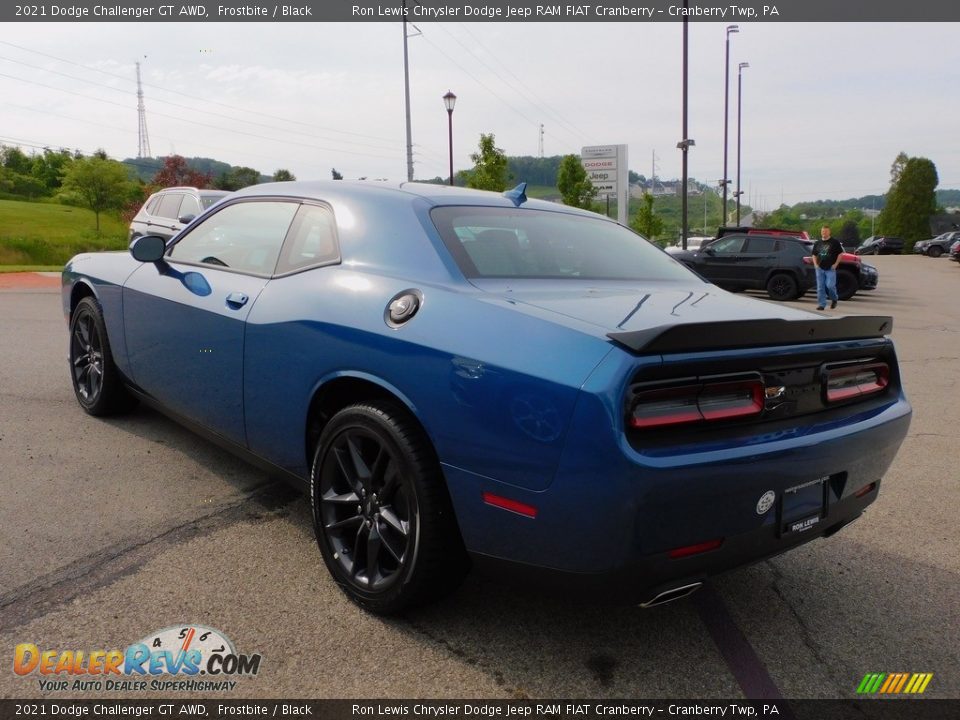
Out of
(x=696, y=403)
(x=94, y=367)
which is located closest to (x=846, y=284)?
(x=94, y=367)

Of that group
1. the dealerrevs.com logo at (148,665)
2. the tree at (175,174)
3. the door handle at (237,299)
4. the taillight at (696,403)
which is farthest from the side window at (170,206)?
the tree at (175,174)

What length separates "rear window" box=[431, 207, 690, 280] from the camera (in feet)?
9.37

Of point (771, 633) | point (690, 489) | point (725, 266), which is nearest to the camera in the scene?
point (690, 489)

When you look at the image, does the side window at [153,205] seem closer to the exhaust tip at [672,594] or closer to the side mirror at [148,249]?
the side mirror at [148,249]

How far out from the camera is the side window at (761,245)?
59.1 ft

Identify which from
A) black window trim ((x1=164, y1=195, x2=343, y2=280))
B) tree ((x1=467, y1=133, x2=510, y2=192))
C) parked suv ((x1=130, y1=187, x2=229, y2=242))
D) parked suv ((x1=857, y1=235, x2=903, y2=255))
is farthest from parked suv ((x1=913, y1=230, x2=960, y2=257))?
black window trim ((x1=164, y1=195, x2=343, y2=280))

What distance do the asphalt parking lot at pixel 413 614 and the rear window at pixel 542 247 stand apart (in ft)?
4.10

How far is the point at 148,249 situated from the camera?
155 inches

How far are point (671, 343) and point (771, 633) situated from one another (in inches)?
48.9

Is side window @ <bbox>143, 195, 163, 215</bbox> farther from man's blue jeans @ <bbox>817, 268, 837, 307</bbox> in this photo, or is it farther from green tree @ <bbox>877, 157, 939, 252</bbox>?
green tree @ <bbox>877, 157, 939, 252</bbox>

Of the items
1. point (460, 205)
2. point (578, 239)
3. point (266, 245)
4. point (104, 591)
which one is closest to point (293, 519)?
point (104, 591)

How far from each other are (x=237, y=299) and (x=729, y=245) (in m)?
16.9

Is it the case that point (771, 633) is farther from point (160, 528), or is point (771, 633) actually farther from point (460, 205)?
point (160, 528)

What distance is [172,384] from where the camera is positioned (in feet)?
12.5
